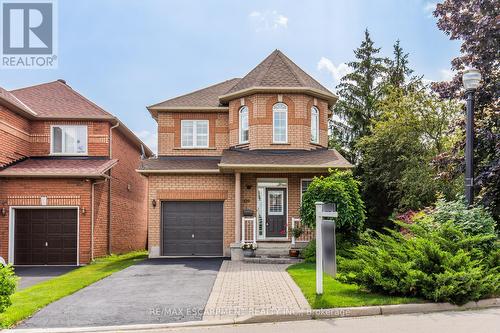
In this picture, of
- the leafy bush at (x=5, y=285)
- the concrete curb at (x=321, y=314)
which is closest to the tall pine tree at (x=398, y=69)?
the concrete curb at (x=321, y=314)

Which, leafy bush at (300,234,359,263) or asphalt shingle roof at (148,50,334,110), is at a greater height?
asphalt shingle roof at (148,50,334,110)

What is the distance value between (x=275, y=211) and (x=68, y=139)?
983cm

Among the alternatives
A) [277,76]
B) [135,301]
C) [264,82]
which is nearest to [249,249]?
[264,82]

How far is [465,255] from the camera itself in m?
8.31

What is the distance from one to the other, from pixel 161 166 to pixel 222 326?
1200 centimetres

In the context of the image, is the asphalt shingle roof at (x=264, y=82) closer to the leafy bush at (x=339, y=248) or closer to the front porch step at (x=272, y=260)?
the leafy bush at (x=339, y=248)

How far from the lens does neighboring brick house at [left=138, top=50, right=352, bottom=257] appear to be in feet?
59.4

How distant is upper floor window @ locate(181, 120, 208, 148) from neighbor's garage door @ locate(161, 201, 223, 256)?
2.87 metres

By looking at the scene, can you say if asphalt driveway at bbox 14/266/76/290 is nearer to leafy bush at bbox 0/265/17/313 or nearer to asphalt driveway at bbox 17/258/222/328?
asphalt driveway at bbox 17/258/222/328

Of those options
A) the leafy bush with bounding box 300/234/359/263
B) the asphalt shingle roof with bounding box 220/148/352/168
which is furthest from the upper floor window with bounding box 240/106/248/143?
the leafy bush with bounding box 300/234/359/263

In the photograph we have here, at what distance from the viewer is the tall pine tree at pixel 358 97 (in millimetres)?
29314

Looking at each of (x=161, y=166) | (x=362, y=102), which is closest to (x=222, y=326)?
(x=161, y=166)

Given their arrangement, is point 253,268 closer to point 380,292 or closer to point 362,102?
point 380,292

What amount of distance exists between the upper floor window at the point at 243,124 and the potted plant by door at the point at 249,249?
4.78 meters
